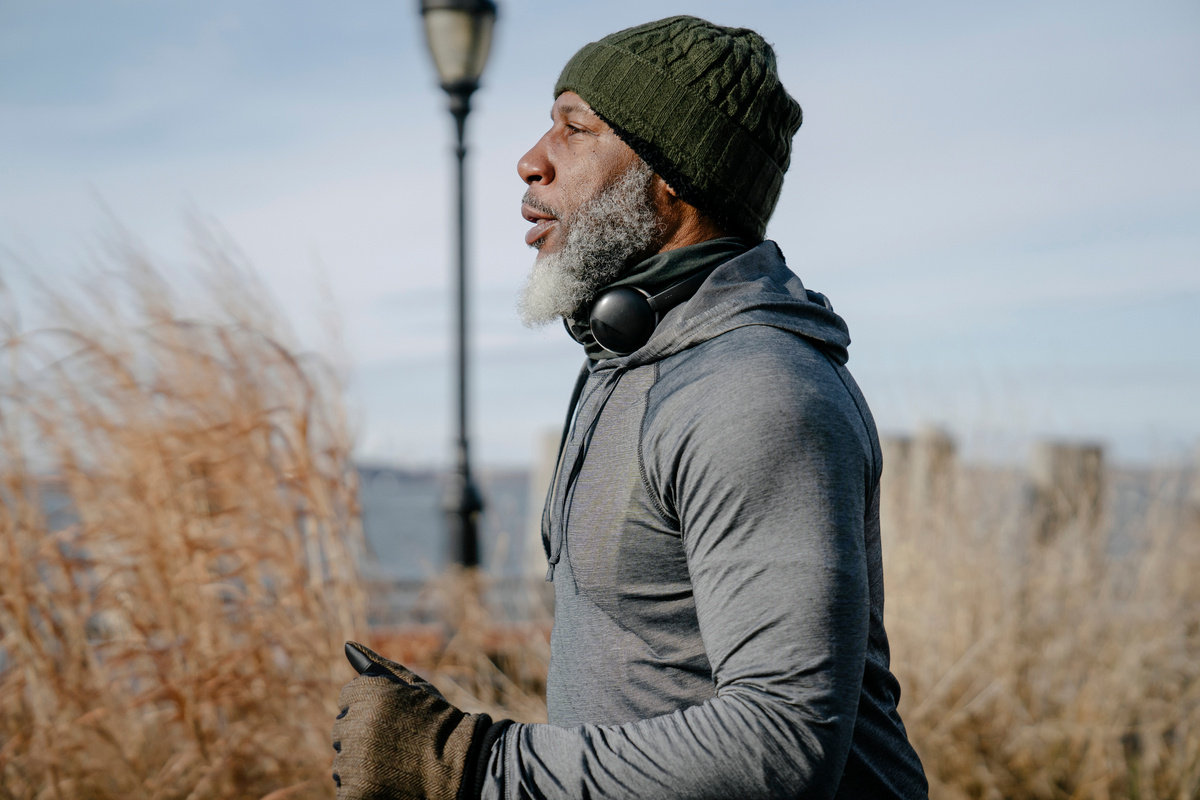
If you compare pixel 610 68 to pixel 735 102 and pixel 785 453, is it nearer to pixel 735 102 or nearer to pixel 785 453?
pixel 735 102

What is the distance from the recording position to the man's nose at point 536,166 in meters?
1.67

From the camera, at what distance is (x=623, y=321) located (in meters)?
1.48

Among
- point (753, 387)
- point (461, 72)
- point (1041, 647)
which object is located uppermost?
point (461, 72)

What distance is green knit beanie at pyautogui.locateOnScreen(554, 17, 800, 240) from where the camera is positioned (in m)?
1.63

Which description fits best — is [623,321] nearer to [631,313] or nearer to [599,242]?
[631,313]

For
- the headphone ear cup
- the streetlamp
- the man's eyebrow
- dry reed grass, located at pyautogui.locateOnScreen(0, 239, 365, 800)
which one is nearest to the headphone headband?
the headphone ear cup

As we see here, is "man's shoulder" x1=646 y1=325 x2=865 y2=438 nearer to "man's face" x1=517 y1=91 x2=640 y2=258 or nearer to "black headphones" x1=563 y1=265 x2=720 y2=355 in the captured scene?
"black headphones" x1=563 y1=265 x2=720 y2=355

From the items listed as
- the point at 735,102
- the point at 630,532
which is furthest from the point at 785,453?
the point at 735,102

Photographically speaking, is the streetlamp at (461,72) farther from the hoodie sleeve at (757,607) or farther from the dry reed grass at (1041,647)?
the hoodie sleeve at (757,607)

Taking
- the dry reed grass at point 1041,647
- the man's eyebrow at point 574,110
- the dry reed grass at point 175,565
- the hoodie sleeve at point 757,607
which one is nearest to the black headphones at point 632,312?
the hoodie sleeve at point 757,607

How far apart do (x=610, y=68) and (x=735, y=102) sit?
229mm

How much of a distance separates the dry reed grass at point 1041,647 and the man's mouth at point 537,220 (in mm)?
2759

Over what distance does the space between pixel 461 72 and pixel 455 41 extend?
170 mm

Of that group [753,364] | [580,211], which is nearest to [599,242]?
[580,211]
